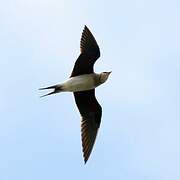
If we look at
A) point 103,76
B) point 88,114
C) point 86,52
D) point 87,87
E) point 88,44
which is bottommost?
point 88,114

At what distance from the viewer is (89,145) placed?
1495 cm

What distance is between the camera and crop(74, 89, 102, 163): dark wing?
15.1 m

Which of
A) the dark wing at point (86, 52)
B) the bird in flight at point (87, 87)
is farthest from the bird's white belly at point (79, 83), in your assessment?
the dark wing at point (86, 52)

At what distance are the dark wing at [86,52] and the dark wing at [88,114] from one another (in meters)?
0.57

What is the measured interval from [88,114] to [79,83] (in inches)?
38.0

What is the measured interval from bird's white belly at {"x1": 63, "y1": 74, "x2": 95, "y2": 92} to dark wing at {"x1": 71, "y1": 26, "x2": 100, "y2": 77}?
138 mm

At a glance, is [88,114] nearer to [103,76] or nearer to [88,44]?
[103,76]

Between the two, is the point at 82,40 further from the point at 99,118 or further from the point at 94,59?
the point at 99,118

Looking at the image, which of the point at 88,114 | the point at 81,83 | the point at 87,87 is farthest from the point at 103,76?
the point at 88,114

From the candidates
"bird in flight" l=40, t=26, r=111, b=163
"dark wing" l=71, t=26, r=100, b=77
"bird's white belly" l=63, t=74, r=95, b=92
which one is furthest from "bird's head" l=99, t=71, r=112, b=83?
"dark wing" l=71, t=26, r=100, b=77

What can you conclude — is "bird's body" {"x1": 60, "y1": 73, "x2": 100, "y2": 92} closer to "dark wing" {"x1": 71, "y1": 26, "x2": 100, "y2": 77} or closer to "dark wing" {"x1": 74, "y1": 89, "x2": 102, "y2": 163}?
"dark wing" {"x1": 71, "y1": 26, "x2": 100, "y2": 77}

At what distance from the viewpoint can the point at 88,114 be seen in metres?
15.3

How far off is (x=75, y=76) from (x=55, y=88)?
1.47ft

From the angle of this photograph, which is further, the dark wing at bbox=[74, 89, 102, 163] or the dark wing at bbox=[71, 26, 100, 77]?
the dark wing at bbox=[74, 89, 102, 163]
